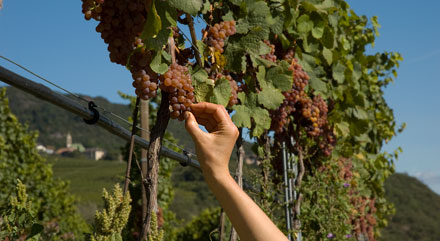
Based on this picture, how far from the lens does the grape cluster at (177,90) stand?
197 cm

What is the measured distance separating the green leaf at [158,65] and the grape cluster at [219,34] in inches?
20.2

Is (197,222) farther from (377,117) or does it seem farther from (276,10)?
(276,10)

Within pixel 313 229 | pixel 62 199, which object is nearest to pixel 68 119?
pixel 62 199

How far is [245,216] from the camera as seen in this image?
1220mm

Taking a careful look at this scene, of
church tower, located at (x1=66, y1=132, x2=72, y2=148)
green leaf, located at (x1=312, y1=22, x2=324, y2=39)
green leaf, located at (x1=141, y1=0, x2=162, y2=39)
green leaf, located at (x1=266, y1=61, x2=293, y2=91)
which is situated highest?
church tower, located at (x1=66, y1=132, x2=72, y2=148)

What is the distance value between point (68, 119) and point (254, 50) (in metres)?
106

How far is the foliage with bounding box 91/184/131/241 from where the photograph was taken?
6.22 ft

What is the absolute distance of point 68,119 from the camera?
10438 cm

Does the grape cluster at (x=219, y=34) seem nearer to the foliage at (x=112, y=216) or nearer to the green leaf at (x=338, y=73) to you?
the foliage at (x=112, y=216)

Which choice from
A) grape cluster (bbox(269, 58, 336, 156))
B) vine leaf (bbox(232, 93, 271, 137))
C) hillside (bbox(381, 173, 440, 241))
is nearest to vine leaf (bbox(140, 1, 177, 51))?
vine leaf (bbox(232, 93, 271, 137))

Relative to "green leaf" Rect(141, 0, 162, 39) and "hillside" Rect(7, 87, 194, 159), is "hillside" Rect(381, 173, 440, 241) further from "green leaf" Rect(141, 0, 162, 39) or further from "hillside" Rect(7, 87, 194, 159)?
"hillside" Rect(7, 87, 194, 159)

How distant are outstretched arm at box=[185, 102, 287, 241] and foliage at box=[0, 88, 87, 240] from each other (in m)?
6.37

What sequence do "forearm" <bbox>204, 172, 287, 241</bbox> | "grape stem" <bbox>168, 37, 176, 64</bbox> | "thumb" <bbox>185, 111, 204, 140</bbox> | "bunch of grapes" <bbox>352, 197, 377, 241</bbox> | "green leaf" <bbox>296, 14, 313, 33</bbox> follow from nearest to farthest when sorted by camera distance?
1. "forearm" <bbox>204, 172, 287, 241</bbox>
2. "thumb" <bbox>185, 111, 204, 140</bbox>
3. "grape stem" <bbox>168, 37, 176, 64</bbox>
4. "green leaf" <bbox>296, 14, 313, 33</bbox>
5. "bunch of grapes" <bbox>352, 197, 377, 241</bbox>

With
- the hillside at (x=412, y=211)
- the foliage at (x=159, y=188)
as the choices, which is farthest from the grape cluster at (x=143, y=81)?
the hillside at (x=412, y=211)
